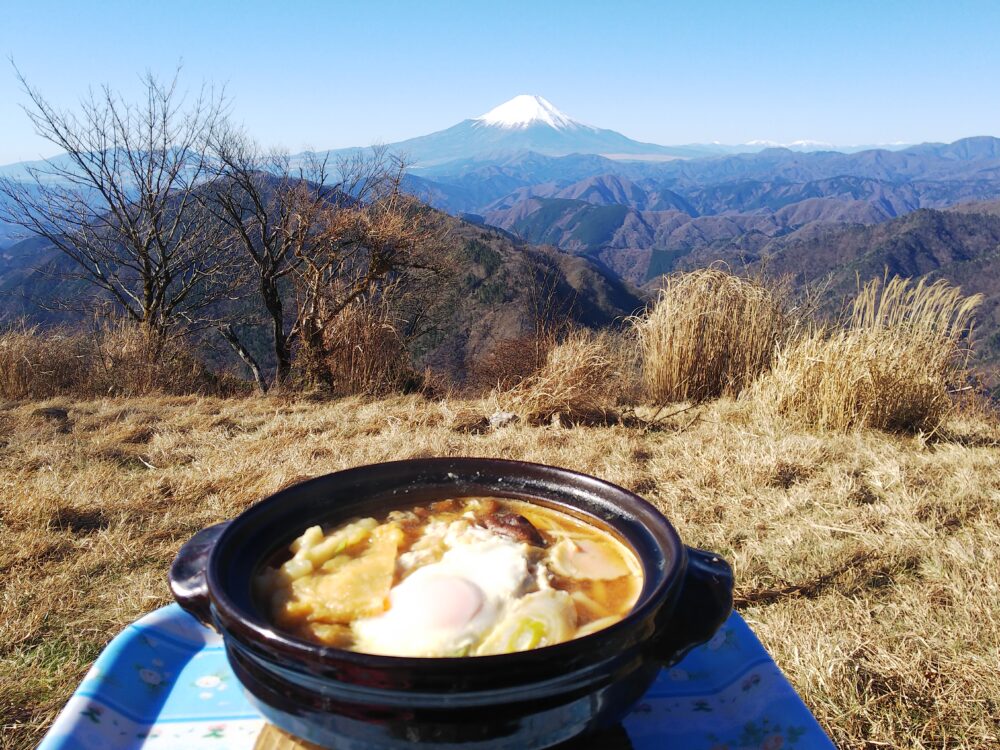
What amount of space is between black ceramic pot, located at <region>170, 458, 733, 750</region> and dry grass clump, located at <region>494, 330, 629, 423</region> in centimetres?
338

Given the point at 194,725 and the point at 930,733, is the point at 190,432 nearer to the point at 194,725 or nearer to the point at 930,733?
the point at 194,725

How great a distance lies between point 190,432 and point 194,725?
3.51 m

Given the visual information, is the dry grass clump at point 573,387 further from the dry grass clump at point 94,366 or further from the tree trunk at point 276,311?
the tree trunk at point 276,311

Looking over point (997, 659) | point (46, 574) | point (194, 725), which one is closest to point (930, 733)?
point (997, 659)

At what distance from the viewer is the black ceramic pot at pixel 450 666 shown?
1.53 feet

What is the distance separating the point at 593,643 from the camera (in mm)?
494

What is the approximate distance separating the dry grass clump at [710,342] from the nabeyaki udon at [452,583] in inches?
164

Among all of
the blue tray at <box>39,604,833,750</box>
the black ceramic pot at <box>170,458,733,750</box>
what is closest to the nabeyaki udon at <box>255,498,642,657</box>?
the black ceramic pot at <box>170,458,733,750</box>

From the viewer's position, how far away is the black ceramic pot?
47cm

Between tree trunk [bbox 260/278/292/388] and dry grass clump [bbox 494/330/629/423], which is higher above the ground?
dry grass clump [bbox 494/330/629/423]

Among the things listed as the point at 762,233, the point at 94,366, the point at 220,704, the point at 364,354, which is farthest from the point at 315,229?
the point at 762,233

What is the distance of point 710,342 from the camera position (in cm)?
477

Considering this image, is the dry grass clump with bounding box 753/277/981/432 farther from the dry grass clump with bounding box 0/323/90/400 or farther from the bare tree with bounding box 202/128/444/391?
the dry grass clump with bounding box 0/323/90/400

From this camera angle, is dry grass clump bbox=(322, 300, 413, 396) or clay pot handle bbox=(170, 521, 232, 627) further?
dry grass clump bbox=(322, 300, 413, 396)
